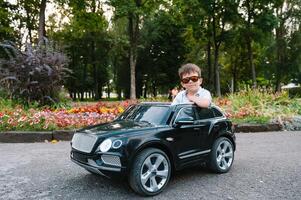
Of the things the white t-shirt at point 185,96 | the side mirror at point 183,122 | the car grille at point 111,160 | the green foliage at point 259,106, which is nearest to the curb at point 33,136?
the white t-shirt at point 185,96

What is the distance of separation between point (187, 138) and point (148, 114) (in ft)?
2.41

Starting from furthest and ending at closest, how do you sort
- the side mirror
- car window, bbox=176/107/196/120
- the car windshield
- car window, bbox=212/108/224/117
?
car window, bbox=212/108/224/117
car window, bbox=176/107/196/120
the car windshield
the side mirror

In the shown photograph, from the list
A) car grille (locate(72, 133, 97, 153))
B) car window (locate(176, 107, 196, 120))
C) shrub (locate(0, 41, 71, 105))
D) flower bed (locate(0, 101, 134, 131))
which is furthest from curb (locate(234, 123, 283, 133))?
shrub (locate(0, 41, 71, 105))

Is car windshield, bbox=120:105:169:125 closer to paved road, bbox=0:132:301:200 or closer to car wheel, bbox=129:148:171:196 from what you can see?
car wheel, bbox=129:148:171:196

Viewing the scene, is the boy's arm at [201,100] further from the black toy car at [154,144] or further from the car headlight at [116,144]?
the car headlight at [116,144]

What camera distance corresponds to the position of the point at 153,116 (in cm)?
502

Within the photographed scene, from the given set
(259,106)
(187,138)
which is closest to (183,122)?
(187,138)

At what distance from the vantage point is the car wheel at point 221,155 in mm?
5355

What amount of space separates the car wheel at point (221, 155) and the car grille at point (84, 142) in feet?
6.87

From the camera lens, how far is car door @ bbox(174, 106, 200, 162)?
15.8ft

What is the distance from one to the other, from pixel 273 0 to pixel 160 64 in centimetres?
1379

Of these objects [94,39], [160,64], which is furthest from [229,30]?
[94,39]

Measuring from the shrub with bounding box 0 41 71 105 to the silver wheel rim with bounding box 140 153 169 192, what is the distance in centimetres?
872

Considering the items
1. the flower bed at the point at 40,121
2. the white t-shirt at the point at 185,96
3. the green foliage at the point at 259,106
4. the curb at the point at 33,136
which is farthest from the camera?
the green foliage at the point at 259,106
